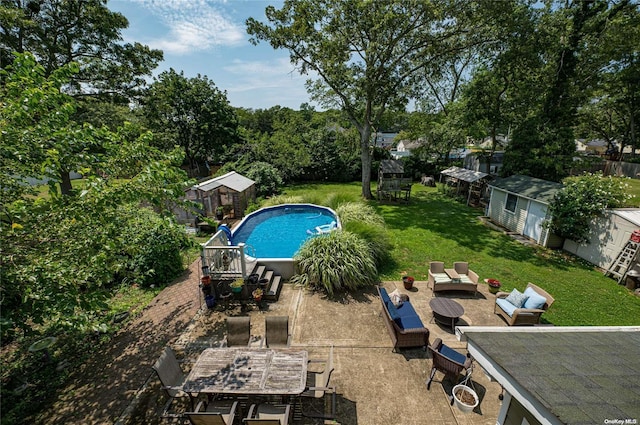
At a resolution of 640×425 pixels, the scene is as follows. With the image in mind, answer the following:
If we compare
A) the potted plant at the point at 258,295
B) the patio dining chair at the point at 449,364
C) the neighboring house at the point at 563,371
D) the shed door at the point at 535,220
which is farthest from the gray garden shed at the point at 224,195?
the shed door at the point at 535,220

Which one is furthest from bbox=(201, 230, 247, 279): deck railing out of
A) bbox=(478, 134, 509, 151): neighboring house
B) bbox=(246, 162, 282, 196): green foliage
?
bbox=(478, 134, 509, 151): neighboring house

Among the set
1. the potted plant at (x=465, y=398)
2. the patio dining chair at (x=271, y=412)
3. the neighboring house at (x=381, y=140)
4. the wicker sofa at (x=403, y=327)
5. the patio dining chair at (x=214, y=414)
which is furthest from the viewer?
the neighboring house at (x=381, y=140)

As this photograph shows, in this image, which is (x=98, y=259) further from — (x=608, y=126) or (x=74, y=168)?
(x=608, y=126)

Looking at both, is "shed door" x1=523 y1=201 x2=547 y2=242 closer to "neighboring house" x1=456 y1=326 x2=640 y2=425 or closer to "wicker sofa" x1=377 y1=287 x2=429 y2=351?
"neighboring house" x1=456 y1=326 x2=640 y2=425

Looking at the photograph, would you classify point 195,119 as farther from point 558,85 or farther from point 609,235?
point 609,235

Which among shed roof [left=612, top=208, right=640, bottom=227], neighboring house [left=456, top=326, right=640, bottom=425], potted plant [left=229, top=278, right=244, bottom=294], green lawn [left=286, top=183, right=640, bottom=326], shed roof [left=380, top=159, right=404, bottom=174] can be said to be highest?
shed roof [left=380, top=159, right=404, bottom=174]

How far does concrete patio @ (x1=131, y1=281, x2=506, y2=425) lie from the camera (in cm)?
489

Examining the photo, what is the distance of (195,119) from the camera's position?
26.9 m

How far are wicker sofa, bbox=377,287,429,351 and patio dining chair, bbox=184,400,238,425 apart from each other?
3811 mm

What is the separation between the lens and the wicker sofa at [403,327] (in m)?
6.18

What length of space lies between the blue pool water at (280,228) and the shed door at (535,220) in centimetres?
998

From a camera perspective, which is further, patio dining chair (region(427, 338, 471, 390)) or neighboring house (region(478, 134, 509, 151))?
neighboring house (region(478, 134, 509, 151))

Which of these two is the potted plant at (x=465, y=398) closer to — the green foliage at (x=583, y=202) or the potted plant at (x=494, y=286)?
the potted plant at (x=494, y=286)

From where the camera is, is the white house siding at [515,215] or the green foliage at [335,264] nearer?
the green foliage at [335,264]
